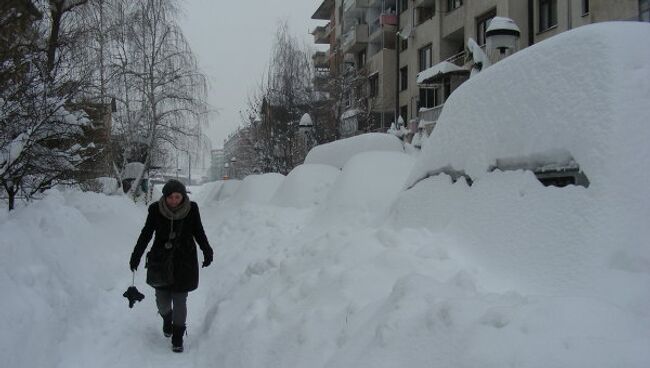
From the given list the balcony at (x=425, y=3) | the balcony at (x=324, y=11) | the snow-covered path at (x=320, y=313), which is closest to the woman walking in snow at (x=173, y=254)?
the snow-covered path at (x=320, y=313)

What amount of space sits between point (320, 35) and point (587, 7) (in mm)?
30483

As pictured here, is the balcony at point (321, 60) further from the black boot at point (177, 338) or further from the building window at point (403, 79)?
the black boot at point (177, 338)

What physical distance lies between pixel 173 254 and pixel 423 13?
24527 mm

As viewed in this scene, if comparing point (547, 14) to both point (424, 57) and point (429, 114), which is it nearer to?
point (429, 114)

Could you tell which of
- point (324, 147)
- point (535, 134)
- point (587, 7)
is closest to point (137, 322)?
point (535, 134)

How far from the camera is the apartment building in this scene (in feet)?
52.9

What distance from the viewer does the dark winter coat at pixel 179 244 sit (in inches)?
191

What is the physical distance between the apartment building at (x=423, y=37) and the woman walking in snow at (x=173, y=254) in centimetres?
1349

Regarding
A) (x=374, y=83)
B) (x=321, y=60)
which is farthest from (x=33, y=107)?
(x=321, y=60)

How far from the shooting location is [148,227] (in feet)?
16.1

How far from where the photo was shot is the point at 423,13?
26.5m

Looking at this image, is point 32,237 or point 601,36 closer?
point 601,36

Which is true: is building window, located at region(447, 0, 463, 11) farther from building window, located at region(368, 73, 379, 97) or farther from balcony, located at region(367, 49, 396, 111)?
building window, located at region(368, 73, 379, 97)

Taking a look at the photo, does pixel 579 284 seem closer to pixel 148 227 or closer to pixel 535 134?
A: pixel 535 134
